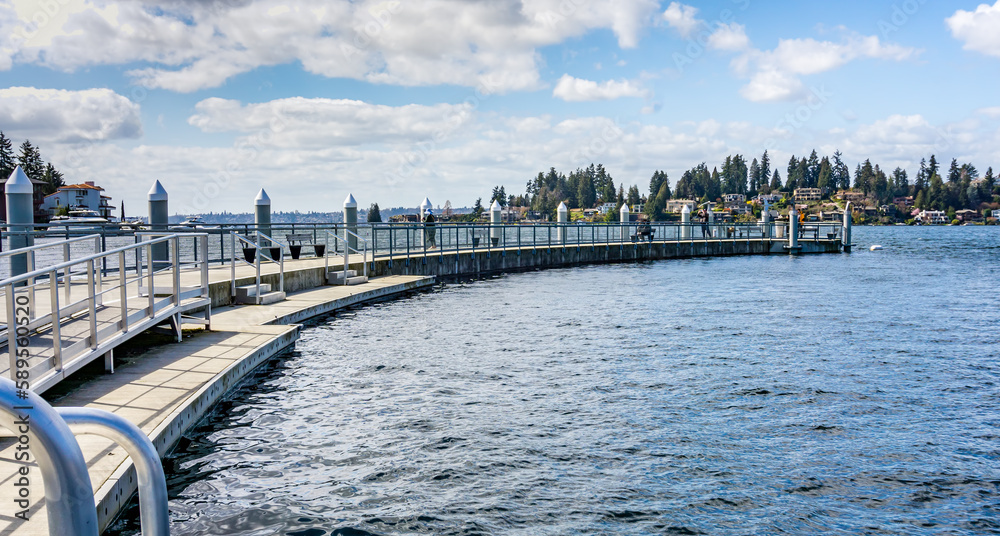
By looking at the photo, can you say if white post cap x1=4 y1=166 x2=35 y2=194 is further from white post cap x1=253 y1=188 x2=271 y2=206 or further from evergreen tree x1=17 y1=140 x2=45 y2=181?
evergreen tree x1=17 y1=140 x2=45 y2=181

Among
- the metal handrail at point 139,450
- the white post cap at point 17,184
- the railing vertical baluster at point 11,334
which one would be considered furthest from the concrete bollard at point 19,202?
the metal handrail at point 139,450

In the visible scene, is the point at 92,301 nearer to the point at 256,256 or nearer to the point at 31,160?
the point at 256,256

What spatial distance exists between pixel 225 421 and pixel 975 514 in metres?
8.32

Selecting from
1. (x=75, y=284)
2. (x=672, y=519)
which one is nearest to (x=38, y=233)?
(x=75, y=284)

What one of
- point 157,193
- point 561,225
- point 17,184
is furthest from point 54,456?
point 561,225

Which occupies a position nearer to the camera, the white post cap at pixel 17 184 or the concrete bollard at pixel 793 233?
the white post cap at pixel 17 184

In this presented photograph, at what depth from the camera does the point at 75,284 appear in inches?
591

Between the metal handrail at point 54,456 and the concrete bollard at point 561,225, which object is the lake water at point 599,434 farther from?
the concrete bollard at point 561,225

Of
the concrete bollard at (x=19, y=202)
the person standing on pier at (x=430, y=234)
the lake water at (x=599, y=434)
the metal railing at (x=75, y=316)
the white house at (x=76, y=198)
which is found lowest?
the lake water at (x=599, y=434)

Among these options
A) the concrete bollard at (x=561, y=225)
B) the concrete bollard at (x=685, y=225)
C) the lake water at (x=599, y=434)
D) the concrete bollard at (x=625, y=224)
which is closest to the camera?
the lake water at (x=599, y=434)

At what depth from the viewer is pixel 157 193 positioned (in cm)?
1981

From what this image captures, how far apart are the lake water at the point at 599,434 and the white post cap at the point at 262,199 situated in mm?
8674

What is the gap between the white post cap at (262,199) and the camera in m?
24.3

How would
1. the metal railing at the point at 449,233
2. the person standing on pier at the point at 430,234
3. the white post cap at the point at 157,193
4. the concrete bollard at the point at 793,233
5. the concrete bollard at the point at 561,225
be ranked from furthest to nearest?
the concrete bollard at the point at 793,233 < the concrete bollard at the point at 561,225 < the person standing on pier at the point at 430,234 < the white post cap at the point at 157,193 < the metal railing at the point at 449,233
